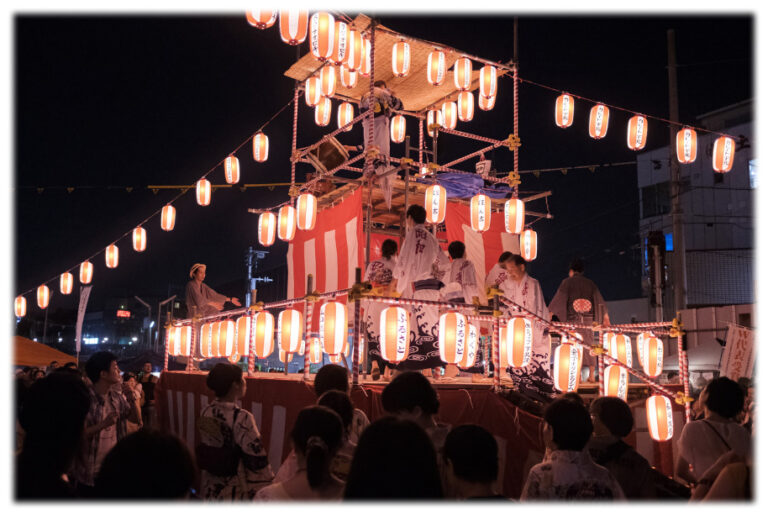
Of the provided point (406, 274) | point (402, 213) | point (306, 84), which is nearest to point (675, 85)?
point (402, 213)

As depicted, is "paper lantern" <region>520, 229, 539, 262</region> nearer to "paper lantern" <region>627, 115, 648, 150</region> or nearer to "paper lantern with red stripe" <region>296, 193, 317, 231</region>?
"paper lantern" <region>627, 115, 648, 150</region>

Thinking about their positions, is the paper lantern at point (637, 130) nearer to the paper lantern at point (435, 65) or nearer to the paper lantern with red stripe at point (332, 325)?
the paper lantern at point (435, 65)

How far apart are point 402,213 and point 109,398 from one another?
9180mm

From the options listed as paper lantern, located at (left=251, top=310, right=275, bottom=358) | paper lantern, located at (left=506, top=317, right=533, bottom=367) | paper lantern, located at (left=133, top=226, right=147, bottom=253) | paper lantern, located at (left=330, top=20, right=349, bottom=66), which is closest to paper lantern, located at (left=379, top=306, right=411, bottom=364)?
paper lantern, located at (left=506, top=317, right=533, bottom=367)

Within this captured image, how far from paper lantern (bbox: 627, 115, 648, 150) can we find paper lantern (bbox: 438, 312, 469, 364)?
7151mm

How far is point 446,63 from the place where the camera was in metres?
12.2

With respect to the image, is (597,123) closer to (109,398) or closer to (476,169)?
(476,169)

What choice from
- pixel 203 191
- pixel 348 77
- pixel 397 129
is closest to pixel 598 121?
pixel 397 129

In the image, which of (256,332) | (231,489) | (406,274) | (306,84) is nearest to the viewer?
(231,489)

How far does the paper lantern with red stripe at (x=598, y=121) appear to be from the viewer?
12.4 m

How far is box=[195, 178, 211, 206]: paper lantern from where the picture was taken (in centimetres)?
1491

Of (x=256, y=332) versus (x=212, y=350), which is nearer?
(x=256, y=332)

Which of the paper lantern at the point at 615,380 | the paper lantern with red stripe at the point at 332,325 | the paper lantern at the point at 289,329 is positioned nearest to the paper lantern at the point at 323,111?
the paper lantern at the point at 289,329

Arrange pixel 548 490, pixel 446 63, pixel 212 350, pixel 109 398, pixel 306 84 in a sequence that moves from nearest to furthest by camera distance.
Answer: pixel 548 490
pixel 109 398
pixel 212 350
pixel 446 63
pixel 306 84
